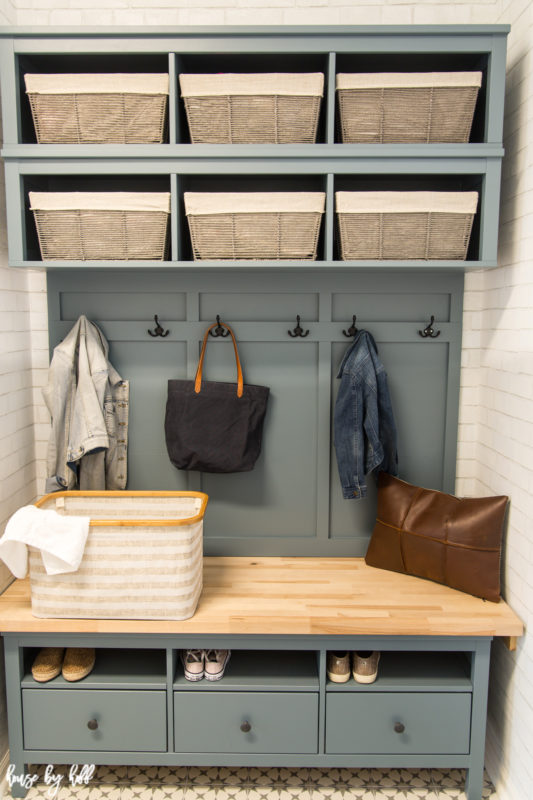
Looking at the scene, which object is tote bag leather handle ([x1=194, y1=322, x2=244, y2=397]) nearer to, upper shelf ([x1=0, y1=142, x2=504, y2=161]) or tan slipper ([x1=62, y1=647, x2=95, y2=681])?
upper shelf ([x1=0, y1=142, x2=504, y2=161])

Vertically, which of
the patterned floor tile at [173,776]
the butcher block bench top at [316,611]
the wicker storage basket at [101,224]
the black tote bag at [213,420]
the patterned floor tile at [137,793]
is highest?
the wicker storage basket at [101,224]

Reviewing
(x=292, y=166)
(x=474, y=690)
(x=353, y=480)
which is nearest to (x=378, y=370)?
(x=353, y=480)

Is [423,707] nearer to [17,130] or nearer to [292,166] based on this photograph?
[292,166]

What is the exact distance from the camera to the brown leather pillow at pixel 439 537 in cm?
213

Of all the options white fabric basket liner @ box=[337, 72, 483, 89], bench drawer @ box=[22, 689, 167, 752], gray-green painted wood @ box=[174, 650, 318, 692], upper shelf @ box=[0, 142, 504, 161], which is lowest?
bench drawer @ box=[22, 689, 167, 752]

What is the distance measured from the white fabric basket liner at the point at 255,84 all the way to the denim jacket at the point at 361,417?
896mm

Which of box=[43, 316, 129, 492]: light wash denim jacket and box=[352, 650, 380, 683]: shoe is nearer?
box=[352, 650, 380, 683]: shoe

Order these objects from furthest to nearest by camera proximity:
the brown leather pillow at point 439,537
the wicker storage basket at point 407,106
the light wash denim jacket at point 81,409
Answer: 1. the light wash denim jacket at point 81,409
2. the brown leather pillow at point 439,537
3. the wicker storage basket at point 407,106

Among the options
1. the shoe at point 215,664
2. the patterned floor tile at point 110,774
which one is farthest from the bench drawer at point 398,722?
the patterned floor tile at point 110,774

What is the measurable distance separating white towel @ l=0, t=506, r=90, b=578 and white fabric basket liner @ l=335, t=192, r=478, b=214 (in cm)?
Answer: 138

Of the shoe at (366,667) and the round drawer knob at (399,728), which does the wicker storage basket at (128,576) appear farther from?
the round drawer knob at (399,728)

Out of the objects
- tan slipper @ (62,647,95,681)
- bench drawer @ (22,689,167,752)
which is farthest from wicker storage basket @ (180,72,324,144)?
bench drawer @ (22,689,167,752)

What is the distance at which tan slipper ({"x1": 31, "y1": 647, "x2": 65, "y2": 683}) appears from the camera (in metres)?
2.10

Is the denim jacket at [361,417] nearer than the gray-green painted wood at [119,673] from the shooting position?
No
